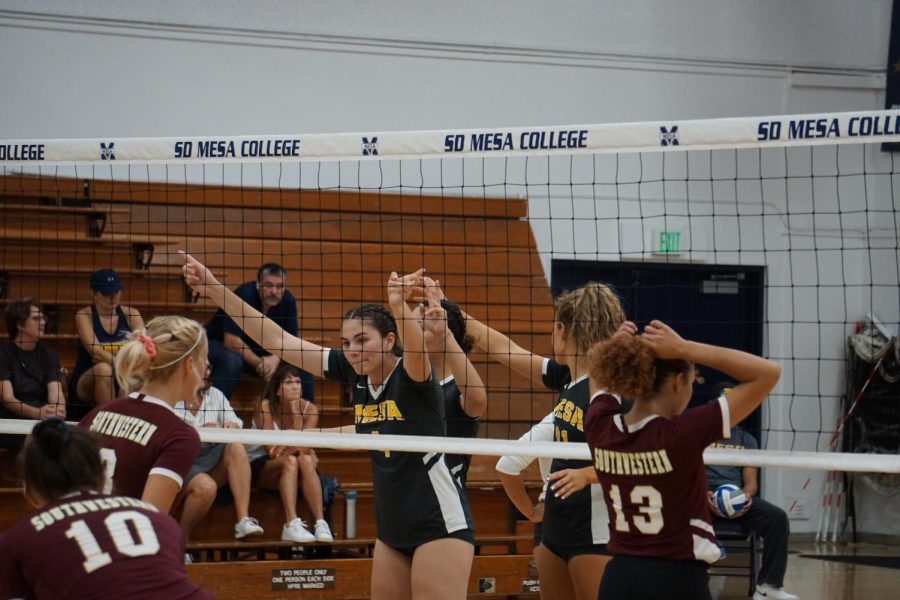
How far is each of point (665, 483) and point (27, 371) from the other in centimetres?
558

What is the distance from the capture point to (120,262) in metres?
9.87

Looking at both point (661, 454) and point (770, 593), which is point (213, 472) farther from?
point (661, 454)

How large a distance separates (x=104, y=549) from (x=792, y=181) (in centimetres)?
1065

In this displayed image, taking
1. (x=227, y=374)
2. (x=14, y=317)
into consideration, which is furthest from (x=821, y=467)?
(x=14, y=317)

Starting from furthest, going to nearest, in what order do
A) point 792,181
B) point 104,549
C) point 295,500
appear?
point 792,181 → point 295,500 → point 104,549

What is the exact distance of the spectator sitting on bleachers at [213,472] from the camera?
7.06m

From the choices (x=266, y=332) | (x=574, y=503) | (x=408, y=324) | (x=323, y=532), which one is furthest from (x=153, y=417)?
(x=323, y=532)

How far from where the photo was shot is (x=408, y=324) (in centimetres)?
407

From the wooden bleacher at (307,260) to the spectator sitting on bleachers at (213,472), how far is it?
0.43 m

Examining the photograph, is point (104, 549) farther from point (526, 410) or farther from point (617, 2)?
point (617, 2)

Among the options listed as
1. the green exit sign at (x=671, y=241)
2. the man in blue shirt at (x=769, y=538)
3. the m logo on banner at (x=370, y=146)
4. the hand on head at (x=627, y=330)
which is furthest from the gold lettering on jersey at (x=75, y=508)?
the green exit sign at (x=671, y=241)

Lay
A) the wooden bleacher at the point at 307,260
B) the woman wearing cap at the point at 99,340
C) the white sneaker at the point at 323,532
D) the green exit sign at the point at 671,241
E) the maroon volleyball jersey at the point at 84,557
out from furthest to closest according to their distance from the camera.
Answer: the green exit sign at the point at 671,241 → the wooden bleacher at the point at 307,260 → the woman wearing cap at the point at 99,340 → the white sneaker at the point at 323,532 → the maroon volleyball jersey at the point at 84,557

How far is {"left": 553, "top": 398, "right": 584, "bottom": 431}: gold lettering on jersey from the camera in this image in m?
4.34

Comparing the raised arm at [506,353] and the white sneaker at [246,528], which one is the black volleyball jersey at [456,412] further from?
the white sneaker at [246,528]
